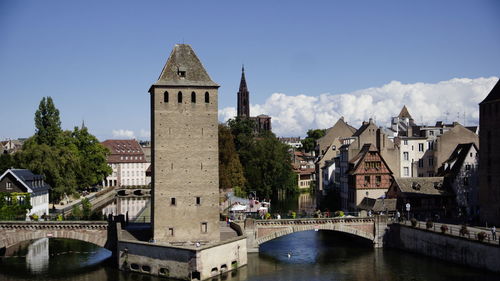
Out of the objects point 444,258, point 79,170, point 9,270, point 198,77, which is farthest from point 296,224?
point 79,170

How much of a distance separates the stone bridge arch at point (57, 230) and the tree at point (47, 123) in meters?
48.0

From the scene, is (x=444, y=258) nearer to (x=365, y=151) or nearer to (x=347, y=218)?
(x=347, y=218)

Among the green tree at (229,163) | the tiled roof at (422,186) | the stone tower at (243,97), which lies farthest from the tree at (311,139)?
the tiled roof at (422,186)

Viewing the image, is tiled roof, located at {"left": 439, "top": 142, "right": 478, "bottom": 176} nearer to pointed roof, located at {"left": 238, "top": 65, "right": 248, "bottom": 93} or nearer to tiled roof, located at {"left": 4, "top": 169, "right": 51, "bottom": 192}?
tiled roof, located at {"left": 4, "top": 169, "right": 51, "bottom": 192}

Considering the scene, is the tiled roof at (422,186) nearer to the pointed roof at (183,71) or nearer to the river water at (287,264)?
the river water at (287,264)

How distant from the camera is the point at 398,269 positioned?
47.3 m

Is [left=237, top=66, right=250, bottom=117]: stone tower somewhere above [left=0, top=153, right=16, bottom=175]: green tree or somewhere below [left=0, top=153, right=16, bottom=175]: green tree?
above

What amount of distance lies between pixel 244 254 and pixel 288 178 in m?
63.0

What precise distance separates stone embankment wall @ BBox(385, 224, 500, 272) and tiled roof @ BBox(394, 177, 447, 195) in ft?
25.2

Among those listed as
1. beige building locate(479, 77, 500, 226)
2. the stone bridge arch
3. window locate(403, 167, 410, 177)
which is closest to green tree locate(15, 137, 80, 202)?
the stone bridge arch

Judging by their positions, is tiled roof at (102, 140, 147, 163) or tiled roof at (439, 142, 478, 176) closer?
tiled roof at (439, 142, 478, 176)

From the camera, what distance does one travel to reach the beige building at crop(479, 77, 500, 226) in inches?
2116

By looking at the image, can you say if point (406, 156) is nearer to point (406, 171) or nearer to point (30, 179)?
point (406, 171)

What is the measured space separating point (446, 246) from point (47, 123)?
225 feet
